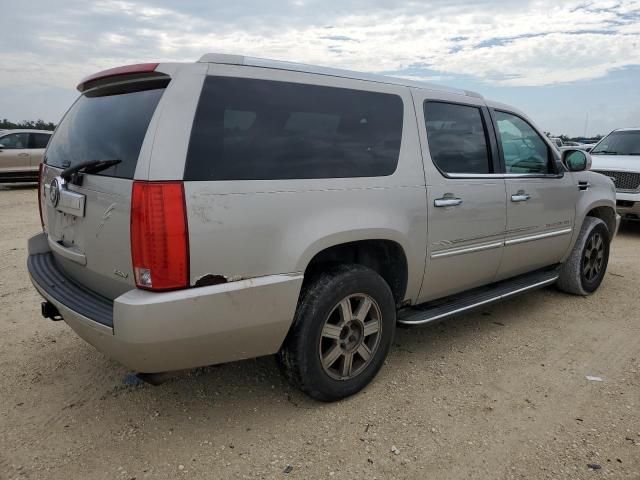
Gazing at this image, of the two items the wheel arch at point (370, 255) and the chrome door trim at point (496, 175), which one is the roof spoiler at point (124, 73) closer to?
the wheel arch at point (370, 255)

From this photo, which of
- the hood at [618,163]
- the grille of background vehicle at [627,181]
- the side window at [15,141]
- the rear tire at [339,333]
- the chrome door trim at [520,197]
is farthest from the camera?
the side window at [15,141]

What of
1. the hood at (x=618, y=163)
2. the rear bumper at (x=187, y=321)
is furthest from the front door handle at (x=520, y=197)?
the hood at (x=618, y=163)

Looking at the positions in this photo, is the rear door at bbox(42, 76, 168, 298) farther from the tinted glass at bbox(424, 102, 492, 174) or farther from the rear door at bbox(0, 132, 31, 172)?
the rear door at bbox(0, 132, 31, 172)

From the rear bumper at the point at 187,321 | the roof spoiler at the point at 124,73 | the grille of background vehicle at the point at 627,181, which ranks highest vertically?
the roof spoiler at the point at 124,73

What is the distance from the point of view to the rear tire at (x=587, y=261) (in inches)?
192

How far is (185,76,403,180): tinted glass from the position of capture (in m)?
2.35

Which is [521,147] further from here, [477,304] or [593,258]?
[593,258]

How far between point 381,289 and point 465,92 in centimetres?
176

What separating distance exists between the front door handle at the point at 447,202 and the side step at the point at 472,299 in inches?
28.1

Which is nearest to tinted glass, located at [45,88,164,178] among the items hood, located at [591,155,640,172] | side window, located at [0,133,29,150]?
hood, located at [591,155,640,172]

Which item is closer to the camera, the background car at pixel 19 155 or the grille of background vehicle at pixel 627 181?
the grille of background vehicle at pixel 627 181

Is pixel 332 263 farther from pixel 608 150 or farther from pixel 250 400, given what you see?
pixel 608 150

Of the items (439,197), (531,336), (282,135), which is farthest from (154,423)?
(531,336)

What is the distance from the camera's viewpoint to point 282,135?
2605mm
